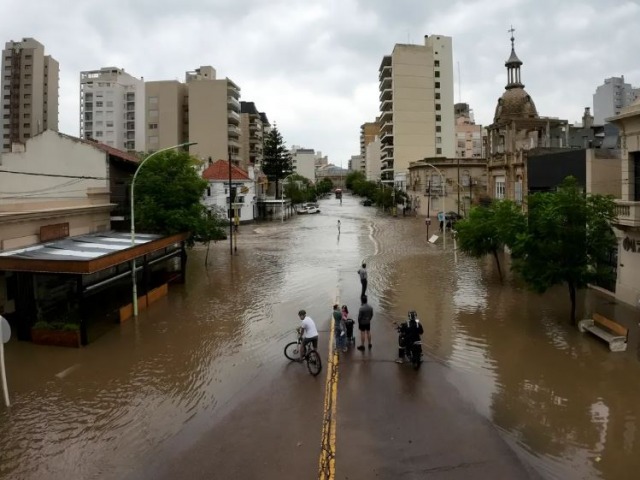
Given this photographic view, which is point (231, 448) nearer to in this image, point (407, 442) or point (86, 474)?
point (86, 474)

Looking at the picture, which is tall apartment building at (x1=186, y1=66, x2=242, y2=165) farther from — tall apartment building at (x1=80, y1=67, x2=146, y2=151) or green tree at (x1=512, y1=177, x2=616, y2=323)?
green tree at (x1=512, y1=177, x2=616, y2=323)

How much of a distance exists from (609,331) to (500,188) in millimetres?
31951

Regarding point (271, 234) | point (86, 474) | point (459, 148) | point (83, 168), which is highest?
point (459, 148)

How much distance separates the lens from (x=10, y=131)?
103 metres

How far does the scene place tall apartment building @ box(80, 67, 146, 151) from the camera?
351 feet

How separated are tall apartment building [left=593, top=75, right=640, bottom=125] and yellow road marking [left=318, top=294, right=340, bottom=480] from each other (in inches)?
2353

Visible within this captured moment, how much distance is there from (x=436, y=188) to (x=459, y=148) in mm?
58326

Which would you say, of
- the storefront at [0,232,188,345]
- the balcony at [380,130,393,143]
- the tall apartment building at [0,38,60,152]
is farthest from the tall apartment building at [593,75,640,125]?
the tall apartment building at [0,38,60,152]

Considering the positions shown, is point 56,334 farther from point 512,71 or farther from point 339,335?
point 512,71

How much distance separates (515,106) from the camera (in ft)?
152

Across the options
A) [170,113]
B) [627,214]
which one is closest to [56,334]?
[627,214]

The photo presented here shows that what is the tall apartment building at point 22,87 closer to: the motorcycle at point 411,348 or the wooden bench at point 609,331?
the motorcycle at point 411,348

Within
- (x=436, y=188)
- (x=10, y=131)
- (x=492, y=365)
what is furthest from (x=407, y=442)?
(x=10, y=131)

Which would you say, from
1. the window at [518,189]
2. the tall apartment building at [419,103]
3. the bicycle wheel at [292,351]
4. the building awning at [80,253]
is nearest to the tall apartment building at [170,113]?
the tall apartment building at [419,103]
